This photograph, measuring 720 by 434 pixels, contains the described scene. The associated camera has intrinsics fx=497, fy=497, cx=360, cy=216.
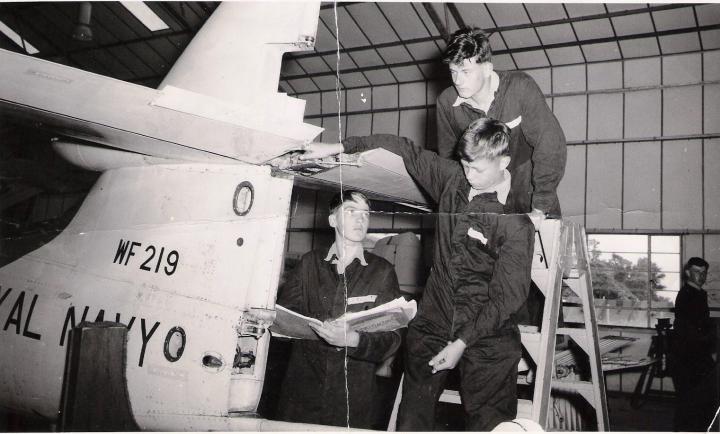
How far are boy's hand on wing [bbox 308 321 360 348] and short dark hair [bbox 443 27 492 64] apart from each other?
1340 millimetres

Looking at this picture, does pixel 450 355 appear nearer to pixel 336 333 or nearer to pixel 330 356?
pixel 336 333

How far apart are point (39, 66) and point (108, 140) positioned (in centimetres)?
63

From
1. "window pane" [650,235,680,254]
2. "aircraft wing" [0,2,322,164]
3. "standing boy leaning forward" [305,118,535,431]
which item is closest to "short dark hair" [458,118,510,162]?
"standing boy leaning forward" [305,118,535,431]

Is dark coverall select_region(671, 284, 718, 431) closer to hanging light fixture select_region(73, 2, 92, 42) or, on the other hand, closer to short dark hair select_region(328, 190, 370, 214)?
short dark hair select_region(328, 190, 370, 214)

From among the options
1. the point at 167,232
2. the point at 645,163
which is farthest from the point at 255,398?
the point at 645,163

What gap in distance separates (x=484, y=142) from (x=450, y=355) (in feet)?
3.00

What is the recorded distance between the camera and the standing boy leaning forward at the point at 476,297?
208 centimetres

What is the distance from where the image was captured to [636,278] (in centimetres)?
964

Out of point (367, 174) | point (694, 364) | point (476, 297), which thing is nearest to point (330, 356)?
point (476, 297)

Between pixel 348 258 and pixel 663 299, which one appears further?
pixel 663 299

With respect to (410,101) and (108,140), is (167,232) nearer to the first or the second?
(108,140)

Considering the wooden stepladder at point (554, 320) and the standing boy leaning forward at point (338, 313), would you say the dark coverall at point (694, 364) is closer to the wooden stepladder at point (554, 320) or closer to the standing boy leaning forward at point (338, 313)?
the wooden stepladder at point (554, 320)

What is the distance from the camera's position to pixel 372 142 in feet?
8.03

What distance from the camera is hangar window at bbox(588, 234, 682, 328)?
9.49m
